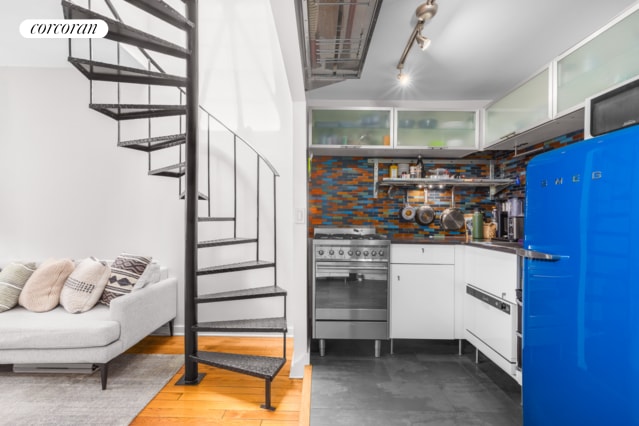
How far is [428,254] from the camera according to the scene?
2.79 metres

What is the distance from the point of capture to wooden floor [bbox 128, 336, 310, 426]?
1.83 m

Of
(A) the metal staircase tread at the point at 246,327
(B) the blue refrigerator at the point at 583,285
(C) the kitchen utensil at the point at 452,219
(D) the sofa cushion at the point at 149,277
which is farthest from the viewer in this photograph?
(C) the kitchen utensil at the point at 452,219

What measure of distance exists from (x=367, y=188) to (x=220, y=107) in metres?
1.68

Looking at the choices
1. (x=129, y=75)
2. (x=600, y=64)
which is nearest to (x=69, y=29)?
(x=129, y=75)

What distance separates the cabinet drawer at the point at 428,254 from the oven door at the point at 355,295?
0.69 ft

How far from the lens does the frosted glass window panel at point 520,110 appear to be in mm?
2322

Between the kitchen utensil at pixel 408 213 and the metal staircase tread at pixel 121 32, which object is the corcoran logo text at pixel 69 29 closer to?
the metal staircase tread at pixel 121 32

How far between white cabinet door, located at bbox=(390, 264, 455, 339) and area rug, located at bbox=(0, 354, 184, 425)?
5.93 ft

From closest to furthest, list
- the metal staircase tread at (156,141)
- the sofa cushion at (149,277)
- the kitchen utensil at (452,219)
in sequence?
the metal staircase tread at (156,141)
the sofa cushion at (149,277)
the kitchen utensil at (452,219)

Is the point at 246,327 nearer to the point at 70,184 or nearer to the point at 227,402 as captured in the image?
the point at 227,402

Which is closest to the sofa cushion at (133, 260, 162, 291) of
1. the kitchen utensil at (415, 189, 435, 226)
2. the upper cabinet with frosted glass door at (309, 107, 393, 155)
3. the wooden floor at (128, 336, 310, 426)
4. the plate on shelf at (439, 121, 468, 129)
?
the wooden floor at (128, 336, 310, 426)

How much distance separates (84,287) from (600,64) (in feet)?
12.0

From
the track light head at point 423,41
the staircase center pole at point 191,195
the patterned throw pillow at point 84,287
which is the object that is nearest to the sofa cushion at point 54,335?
the patterned throw pillow at point 84,287

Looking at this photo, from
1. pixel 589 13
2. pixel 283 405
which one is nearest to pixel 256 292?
pixel 283 405
